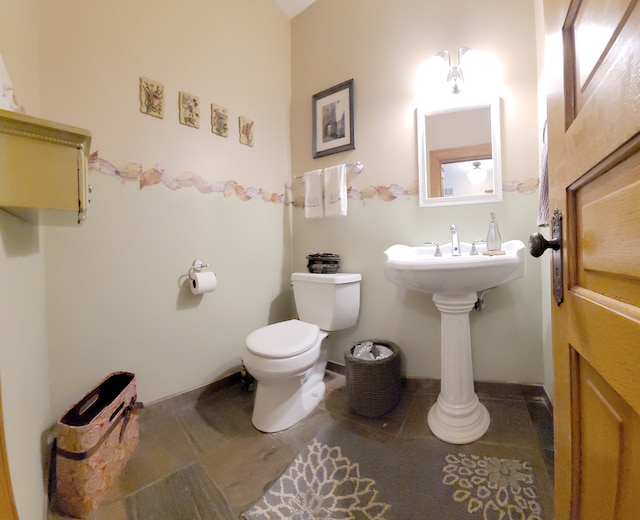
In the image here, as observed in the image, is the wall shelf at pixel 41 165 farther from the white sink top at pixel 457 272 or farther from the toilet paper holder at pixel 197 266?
the white sink top at pixel 457 272

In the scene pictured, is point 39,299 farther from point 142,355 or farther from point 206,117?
point 206,117

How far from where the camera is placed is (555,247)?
50cm

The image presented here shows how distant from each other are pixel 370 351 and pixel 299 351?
47 centimetres

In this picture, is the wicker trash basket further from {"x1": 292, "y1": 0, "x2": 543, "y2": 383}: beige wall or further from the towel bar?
the towel bar

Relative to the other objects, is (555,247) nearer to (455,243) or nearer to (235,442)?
(455,243)

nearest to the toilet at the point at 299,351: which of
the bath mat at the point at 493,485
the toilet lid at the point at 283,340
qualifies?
the toilet lid at the point at 283,340

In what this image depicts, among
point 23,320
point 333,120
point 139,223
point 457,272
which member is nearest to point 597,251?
point 457,272

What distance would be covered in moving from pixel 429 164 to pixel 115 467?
2.04 m

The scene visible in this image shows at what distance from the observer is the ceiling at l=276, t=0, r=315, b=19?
191 cm

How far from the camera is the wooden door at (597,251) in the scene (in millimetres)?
290

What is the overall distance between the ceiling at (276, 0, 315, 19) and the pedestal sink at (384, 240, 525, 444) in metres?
2.11

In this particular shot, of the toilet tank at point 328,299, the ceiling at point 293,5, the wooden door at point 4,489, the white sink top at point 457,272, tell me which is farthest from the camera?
the ceiling at point 293,5

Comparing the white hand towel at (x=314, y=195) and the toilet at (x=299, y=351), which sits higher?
the white hand towel at (x=314, y=195)

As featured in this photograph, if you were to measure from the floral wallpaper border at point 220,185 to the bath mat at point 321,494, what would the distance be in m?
1.40
